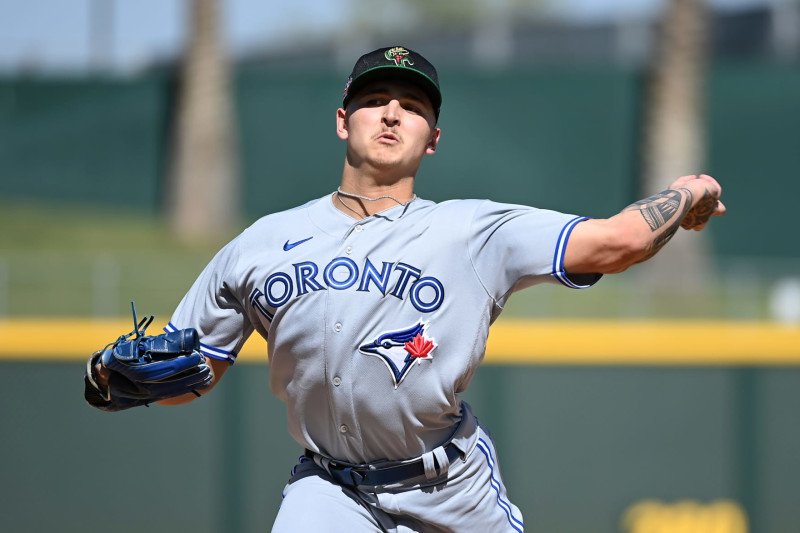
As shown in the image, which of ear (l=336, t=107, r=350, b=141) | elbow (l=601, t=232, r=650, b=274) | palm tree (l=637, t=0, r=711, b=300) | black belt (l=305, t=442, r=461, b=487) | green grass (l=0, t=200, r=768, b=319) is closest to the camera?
elbow (l=601, t=232, r=650, b=274)

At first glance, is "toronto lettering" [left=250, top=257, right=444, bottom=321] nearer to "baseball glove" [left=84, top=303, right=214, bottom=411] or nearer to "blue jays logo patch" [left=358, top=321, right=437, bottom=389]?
"blue jays logo patch" [left=358, top=321, right=437, bottom=389]

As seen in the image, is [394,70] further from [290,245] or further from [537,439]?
[537,439]

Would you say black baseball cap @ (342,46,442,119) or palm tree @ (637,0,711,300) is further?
palm tree @ (637,0,711,300)

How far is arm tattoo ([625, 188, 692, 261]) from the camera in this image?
255 cm

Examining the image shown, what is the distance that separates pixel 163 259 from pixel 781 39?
14.8m

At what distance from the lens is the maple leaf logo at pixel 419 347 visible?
100 inches

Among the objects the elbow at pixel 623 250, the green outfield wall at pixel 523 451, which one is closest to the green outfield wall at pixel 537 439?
Result: the green outfield wall at pixel 523 451

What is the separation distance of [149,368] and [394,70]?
3.16 feet

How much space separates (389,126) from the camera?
2680 mm

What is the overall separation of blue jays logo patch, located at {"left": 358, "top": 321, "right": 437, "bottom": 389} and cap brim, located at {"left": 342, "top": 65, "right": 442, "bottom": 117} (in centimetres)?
65

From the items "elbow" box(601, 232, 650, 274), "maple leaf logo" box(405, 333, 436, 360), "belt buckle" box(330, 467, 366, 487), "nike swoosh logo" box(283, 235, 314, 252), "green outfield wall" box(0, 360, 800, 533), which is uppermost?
"elbow" box(601, 232, 650, 274)

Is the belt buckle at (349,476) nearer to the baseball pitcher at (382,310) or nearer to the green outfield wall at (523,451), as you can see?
the baseball pitcher at (382,310)

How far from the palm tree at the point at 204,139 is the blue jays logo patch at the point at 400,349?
13.3 metres

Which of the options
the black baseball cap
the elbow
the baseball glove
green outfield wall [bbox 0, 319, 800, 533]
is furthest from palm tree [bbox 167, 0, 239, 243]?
the elbow
